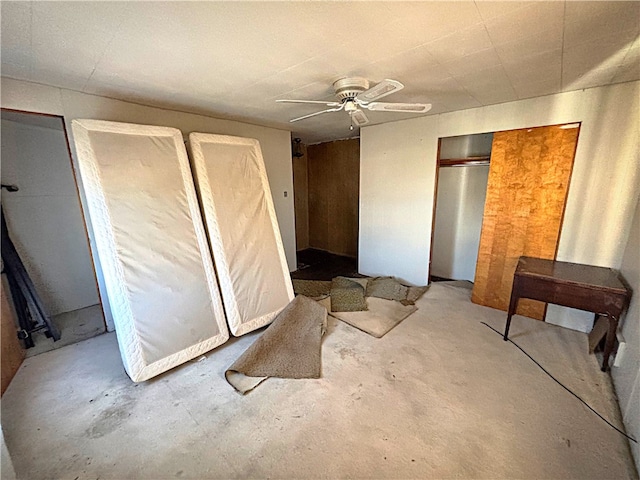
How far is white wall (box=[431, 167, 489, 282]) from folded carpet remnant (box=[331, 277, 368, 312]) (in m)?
1.36

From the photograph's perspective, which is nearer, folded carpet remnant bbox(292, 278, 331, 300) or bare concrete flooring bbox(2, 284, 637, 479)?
bare concrete flooring bbox(2, 284, 637, 479)

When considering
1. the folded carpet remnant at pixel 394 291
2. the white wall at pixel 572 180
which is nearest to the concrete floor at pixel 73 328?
the folded carpet remnant at pixel 394 291

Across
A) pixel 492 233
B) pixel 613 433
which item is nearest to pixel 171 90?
pixel 492 233

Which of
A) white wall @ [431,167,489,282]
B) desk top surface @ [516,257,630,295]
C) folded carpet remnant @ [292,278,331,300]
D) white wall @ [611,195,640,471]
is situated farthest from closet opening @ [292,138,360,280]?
white wall @ [611,195,640,471]

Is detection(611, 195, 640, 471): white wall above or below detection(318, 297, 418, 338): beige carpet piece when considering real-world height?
above

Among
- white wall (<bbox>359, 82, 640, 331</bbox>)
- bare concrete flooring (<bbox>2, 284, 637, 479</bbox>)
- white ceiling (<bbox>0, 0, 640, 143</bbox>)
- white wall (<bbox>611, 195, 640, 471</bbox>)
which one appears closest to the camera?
white ceiling (<bbox>0, 0, 640, 143</bbox>)

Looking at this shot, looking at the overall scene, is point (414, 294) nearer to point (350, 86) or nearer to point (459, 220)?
point (459, 220)

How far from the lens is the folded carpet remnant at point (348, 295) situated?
10.6ft

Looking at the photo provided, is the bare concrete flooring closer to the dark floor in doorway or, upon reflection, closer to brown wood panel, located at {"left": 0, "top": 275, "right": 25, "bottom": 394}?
brown wood panel, located at {"left": 0, "top": 275, "right": 25, "bottom": 394}

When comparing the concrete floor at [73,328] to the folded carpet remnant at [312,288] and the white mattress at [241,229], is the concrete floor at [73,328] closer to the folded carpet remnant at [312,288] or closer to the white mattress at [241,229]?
the white mattress at [241,229]

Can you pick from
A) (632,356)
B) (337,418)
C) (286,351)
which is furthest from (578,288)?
(286,351)

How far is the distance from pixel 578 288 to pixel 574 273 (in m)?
0.26

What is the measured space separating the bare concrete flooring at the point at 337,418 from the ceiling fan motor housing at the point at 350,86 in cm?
221

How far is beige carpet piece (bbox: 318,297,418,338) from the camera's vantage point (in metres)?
2.82
